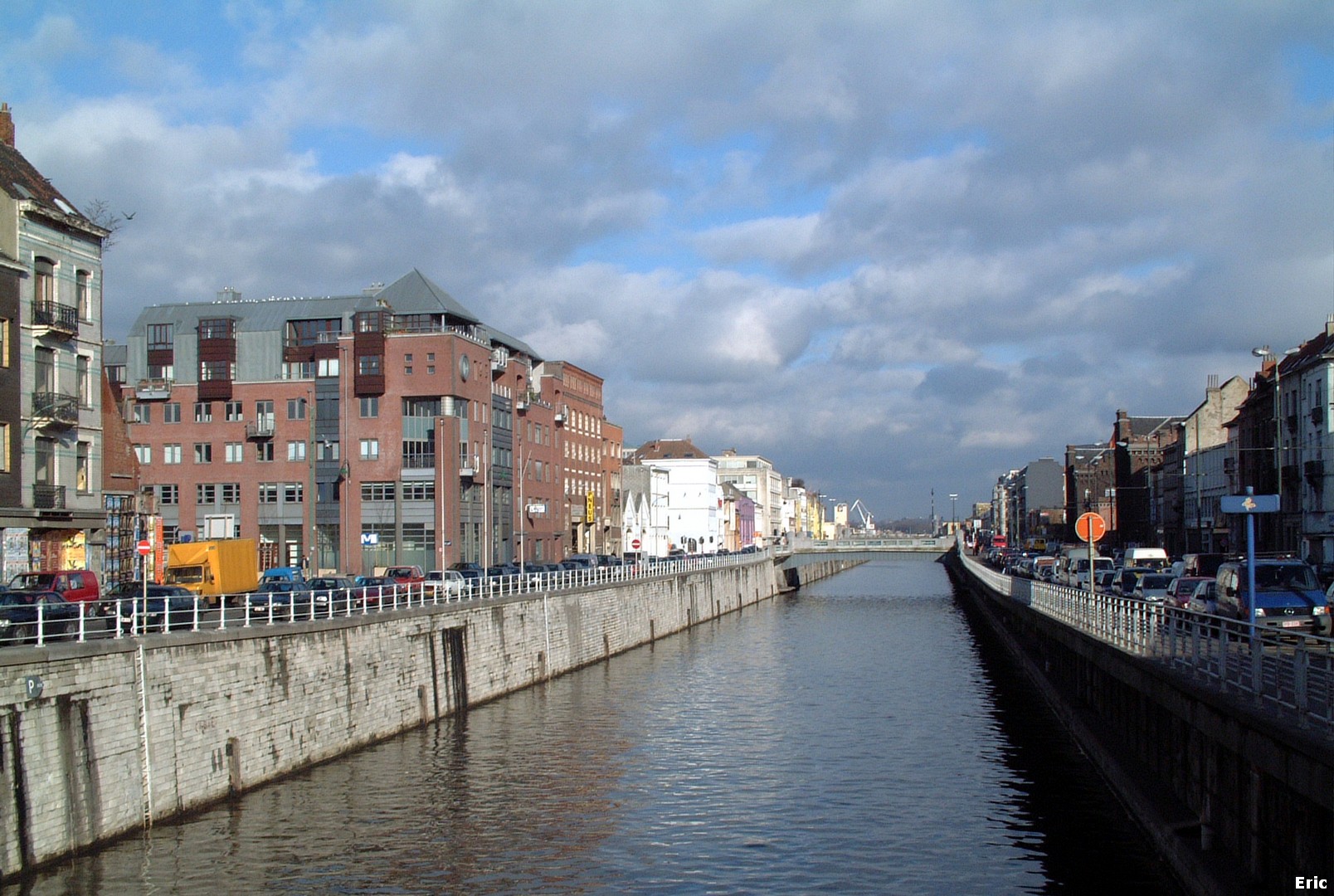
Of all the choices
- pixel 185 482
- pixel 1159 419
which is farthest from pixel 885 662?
pixel 1159 419

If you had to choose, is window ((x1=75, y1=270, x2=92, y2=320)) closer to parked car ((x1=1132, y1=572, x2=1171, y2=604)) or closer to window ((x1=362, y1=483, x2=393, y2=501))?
window ((x1=362, y1=483, x2=393, y2=501))

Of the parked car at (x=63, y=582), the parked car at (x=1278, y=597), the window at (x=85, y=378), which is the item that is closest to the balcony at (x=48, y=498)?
the window at (x=85, y=378)

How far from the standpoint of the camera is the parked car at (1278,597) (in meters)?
28.2

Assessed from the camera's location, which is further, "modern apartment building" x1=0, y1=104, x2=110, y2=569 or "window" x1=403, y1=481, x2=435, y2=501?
"window" x1=403, y1=481, x2=435, y2=501

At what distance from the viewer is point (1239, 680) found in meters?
→ 16.5

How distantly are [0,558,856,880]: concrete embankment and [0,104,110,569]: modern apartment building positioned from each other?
15.1m

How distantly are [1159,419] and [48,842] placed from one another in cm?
17199

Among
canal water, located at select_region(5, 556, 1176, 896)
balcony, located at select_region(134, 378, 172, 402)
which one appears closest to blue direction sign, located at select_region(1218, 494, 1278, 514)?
canal water, located at select_region(5, 556, 1176, 896)

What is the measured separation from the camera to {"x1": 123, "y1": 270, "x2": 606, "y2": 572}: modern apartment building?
82188mm

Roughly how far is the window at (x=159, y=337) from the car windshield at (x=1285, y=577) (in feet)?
254

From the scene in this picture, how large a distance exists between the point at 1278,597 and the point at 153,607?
1090 inches

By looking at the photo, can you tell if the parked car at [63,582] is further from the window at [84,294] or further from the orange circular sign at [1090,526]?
the orange circular sign at [1090,526]

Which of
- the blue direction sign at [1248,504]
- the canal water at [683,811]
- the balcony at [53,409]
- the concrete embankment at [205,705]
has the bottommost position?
the canal water at [683,811]

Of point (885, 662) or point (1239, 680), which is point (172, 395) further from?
point (1239, 680)
